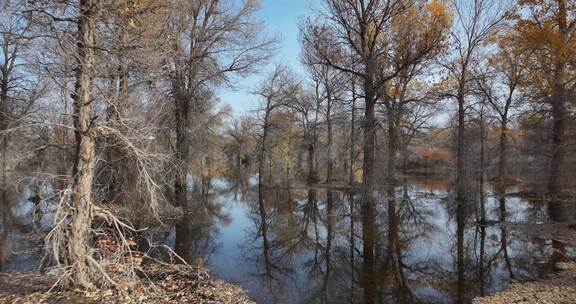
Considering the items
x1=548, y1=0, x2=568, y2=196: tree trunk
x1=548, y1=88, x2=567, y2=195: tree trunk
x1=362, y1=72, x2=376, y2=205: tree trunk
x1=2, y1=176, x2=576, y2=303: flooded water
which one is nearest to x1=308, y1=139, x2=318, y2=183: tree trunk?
x1=2, y1=176, x2=576, y2=303: flooded water

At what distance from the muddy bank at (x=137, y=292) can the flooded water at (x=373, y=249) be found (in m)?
0.78

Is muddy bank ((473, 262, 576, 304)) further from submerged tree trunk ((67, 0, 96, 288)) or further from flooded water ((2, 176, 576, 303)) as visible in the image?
submerged tree trunk ((67, 0, 96, 288))

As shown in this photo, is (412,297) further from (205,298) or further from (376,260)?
(205,298)

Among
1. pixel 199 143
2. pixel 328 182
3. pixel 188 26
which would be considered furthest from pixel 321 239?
pixel 328 182

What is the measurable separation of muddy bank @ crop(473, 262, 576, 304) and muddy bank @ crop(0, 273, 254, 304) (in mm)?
4931

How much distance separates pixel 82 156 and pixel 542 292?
29.5ft

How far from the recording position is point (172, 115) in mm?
18203

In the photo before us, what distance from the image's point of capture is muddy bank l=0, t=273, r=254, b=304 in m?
6.05

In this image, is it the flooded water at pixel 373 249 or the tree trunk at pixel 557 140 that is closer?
the flooded water at pixel 373 249

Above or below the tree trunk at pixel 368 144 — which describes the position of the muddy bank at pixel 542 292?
below

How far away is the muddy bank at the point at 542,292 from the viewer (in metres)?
6.59

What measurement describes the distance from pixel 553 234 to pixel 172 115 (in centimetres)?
1659

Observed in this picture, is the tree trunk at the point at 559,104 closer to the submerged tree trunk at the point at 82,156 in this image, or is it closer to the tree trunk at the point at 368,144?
the tree trunk at the point at 368,144

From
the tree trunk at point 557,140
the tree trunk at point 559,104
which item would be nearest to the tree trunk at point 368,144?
the tree trunk at point 559,104
